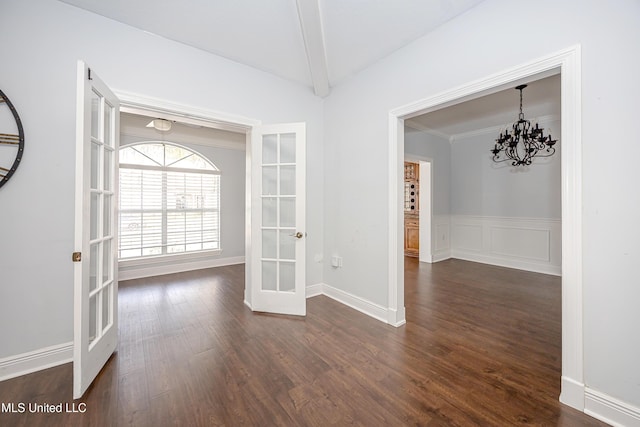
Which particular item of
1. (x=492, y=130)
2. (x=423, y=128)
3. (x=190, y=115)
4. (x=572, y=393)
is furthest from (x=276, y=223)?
(x=492, y=130)

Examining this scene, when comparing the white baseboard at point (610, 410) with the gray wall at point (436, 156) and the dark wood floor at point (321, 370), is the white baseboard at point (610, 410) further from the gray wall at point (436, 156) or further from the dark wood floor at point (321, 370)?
the gray wall at point (436, 156)

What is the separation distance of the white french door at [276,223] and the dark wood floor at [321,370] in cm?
26

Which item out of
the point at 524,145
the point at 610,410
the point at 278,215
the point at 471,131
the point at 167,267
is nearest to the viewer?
the point at 610,410

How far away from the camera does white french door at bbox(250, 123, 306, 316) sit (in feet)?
9.53

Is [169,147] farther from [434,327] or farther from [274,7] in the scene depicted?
[434,327]

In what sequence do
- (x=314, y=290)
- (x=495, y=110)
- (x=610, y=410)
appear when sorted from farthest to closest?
1. (x=495, y=110)
2. (x=314, y=290)
3. (x=610, y=410)

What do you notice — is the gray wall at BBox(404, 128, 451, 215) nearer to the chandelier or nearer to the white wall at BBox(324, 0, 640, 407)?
the chandelier

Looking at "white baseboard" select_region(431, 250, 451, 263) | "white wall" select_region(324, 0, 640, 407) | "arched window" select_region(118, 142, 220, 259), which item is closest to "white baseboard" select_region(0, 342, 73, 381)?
"arched window" select_region(118, 142, 220, 259)

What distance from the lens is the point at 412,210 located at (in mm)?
6477

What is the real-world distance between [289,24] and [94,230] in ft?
8.04

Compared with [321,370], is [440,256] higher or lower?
higher

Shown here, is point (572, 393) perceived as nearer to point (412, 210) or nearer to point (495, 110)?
point (495, 110)

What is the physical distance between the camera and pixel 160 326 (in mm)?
2637

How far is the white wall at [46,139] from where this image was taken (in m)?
1.86
